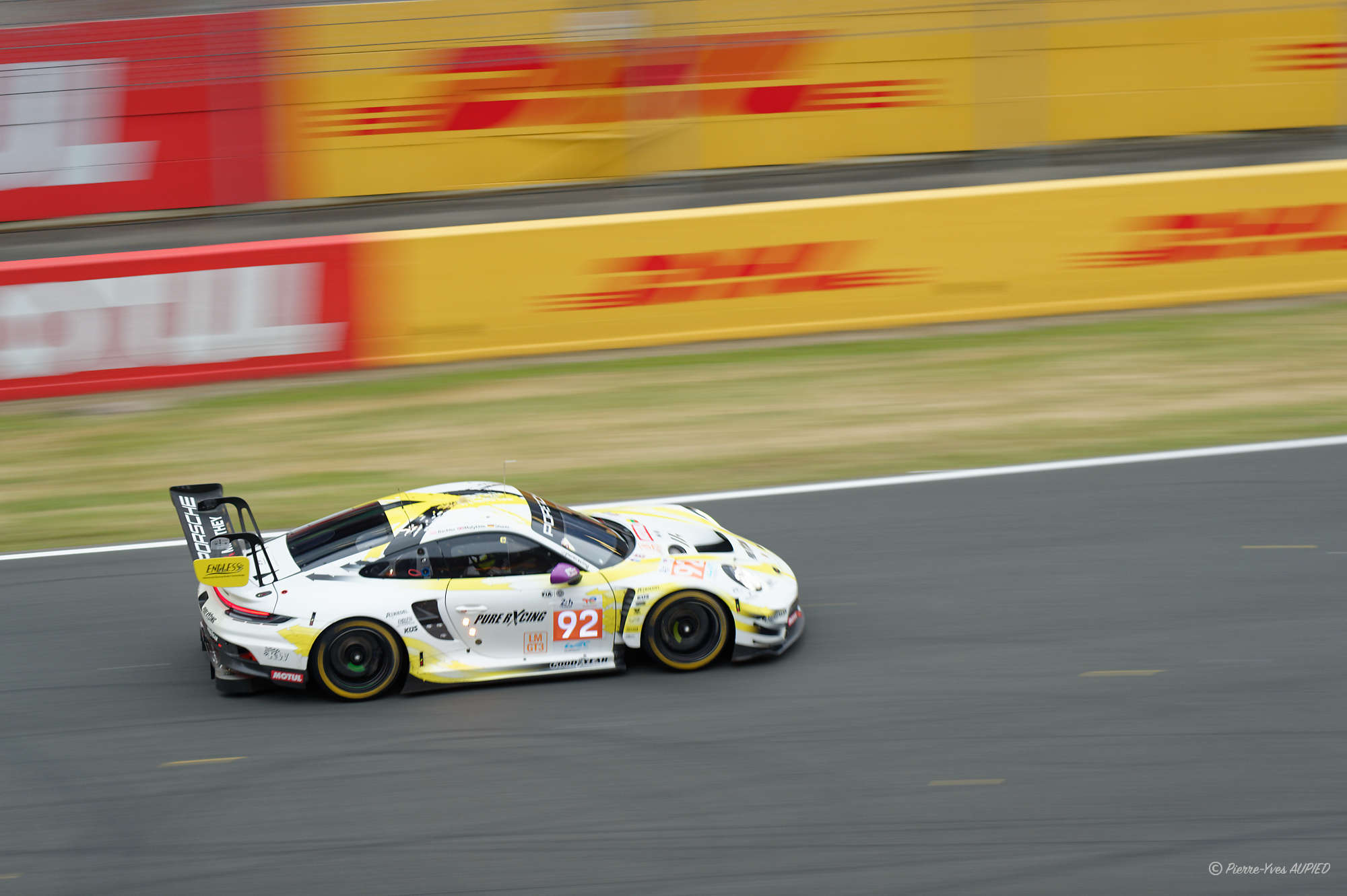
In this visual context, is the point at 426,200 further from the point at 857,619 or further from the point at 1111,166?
the point at 857,619

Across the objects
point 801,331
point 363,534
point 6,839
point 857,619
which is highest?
point 801,331

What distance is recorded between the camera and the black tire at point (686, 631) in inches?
278

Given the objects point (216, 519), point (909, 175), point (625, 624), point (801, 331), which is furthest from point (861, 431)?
point (909, 175)

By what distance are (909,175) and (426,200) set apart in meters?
6.67

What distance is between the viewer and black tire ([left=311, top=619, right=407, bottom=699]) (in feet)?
22.6

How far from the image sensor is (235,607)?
6941 mm

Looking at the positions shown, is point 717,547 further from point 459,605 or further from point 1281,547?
point 1281,547

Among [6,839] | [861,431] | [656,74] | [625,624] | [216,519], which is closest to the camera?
[6,839]

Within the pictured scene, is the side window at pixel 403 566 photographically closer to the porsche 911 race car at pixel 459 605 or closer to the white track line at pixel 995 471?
the porsche 911 race car at pixel 459 605

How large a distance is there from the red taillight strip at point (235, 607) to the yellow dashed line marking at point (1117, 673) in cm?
432

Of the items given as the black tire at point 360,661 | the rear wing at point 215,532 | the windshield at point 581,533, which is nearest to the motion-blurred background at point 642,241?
the rear wing at point 215,532

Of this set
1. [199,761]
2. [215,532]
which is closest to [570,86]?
[215,532]

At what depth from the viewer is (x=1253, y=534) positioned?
880 centimetres

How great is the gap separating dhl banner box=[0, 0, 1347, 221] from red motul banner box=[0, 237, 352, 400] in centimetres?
592
